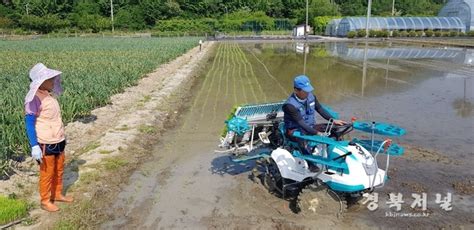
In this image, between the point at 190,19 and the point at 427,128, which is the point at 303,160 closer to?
the point at 427,128

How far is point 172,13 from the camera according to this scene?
6994 centimetres

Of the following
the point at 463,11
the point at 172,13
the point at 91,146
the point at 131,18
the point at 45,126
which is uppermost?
the point at 172,13

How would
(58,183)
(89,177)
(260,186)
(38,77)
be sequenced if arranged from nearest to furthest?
(38,77)
(58,183)
(260,186)
(89,177)

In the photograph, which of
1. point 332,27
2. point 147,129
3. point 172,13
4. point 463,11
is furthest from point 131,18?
point 147,129

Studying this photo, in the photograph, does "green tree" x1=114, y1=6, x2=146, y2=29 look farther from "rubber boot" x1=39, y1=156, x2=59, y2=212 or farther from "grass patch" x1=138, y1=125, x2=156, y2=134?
"rubber boot" x1=39, y1=156, x2=59, y2=212

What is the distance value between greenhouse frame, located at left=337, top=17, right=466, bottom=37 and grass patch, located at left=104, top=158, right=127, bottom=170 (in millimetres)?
48907

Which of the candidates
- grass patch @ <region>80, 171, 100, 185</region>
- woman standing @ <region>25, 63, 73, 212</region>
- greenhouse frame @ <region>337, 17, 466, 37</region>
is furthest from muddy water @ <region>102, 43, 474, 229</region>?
greenhouse frame @ <region>337, 17, 466, 37</region>

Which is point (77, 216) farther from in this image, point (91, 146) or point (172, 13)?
point (172, 13)

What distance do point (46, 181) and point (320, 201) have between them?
9.83 ft

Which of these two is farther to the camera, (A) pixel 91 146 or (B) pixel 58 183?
(A) pixel 91 146

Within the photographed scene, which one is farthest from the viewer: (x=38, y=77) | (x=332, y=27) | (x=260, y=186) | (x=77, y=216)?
(x=332, y=27)

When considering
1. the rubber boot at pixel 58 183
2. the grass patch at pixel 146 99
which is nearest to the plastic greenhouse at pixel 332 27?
the grass patch at pixel 146 99

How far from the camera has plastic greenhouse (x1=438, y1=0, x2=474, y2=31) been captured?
48656 mm

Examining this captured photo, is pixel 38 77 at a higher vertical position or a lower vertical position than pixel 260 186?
higher
